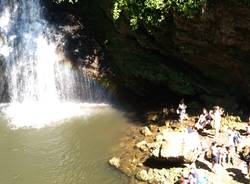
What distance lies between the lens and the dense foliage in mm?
23406

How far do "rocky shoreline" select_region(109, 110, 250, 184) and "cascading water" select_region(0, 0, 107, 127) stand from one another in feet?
21.2

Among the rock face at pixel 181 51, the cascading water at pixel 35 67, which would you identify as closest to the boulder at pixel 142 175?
the rock face at pixel 181 51

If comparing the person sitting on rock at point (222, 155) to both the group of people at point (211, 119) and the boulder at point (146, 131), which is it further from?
the boulder at point (146, 131)

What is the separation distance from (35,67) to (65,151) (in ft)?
27.6

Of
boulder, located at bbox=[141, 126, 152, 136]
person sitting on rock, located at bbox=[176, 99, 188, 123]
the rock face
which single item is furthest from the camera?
person sitting on rock, located at bbox=[176, 99, 188, 123]

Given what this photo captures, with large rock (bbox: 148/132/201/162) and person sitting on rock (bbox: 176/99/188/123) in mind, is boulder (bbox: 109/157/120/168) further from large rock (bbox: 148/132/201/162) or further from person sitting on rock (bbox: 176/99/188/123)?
person sitting on rock (bbox: 176/99/188/123)

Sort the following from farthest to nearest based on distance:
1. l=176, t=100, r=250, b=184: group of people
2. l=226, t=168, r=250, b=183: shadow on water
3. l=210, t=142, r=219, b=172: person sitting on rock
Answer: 1. l=176, t=100, r=250, b=184: group of people
2. l=210, t=142, r=219, b=172: person sitting on rock
3. l=226, t=168, r=250, b=183: shadow on water

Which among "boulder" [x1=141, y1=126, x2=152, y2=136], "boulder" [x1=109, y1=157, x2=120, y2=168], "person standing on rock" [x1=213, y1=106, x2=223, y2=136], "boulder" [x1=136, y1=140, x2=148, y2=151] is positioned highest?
"person standing on rock" [x1=213, y1=106, x2=223, y2=136]

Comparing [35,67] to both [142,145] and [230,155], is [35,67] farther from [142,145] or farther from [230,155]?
[230,155]

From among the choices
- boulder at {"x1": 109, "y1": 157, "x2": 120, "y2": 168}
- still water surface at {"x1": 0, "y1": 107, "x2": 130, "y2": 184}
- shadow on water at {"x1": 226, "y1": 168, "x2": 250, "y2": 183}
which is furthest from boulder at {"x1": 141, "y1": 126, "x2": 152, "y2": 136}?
shadow on water at {"x1": 226, "y1": 168, "x2": 250, "y2": 183}

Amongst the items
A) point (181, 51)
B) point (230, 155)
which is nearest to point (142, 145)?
point (230, 155)

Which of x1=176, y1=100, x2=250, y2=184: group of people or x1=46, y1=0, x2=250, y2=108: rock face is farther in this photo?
x1=46, y1=0, x2=250, y2=108: rock face

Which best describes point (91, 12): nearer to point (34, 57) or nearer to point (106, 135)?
point (34, 57)

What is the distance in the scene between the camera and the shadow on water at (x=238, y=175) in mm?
21531
